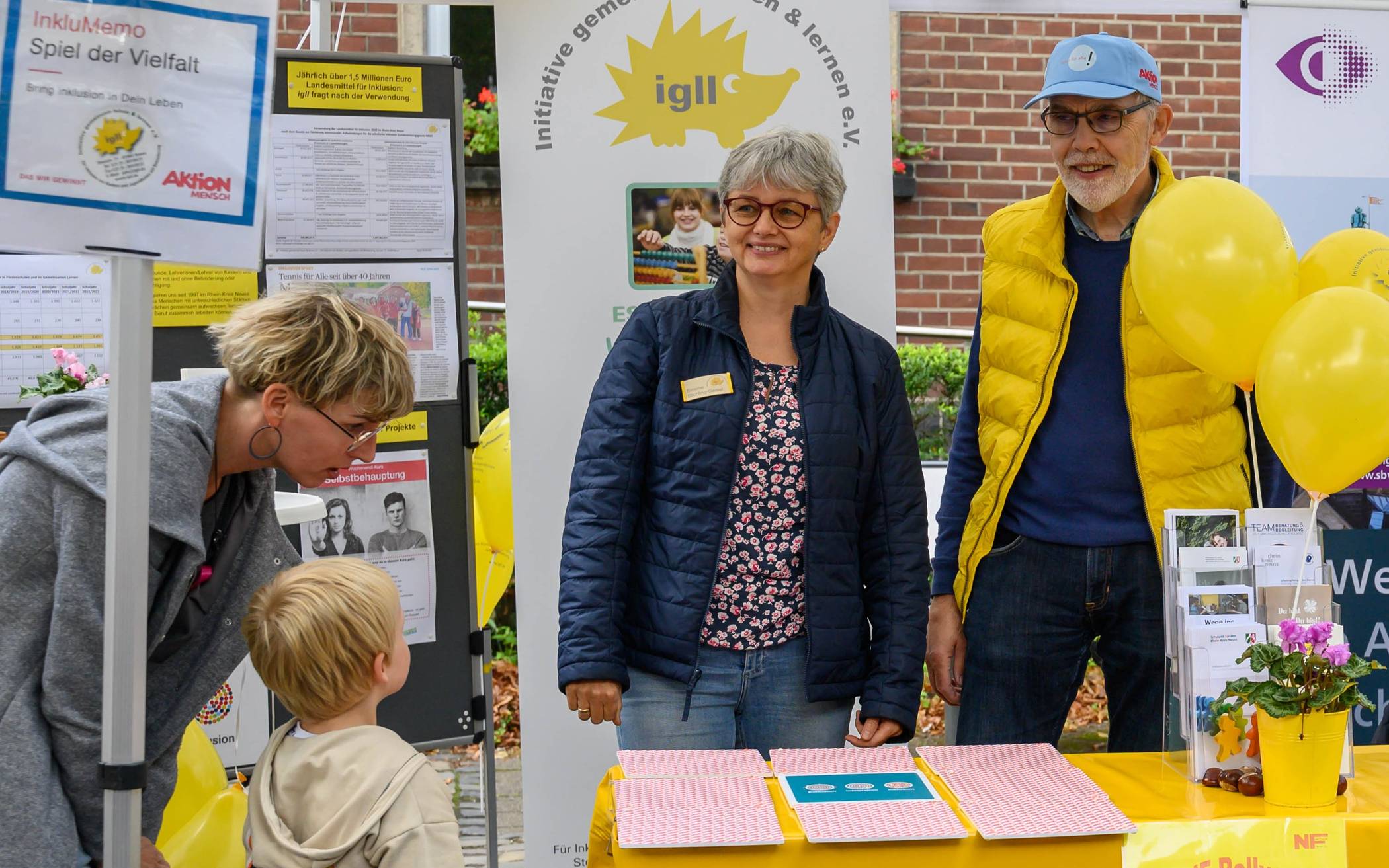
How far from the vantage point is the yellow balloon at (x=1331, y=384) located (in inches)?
74.1

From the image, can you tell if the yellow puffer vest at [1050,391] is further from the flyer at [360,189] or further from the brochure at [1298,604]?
the flyer at [360,189]

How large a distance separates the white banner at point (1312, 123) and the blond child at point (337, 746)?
93.0 inches

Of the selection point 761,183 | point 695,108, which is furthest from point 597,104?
point 761,183

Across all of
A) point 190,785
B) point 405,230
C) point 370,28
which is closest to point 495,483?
point 405,230

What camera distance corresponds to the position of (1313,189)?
3.06 metres

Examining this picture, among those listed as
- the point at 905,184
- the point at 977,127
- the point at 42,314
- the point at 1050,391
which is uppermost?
the point at 977,127

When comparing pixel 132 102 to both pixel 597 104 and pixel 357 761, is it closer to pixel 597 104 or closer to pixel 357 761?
pixel 357 761

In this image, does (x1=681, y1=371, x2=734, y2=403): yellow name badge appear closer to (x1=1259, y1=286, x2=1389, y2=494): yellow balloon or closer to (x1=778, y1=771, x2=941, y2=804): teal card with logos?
(x1=778, y1=771, x2=941, y2=804): teal card with logos

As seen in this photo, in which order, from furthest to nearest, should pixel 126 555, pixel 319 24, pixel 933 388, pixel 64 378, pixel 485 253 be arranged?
1. pixel 485 253
2. pixel 933 388
3. pixel 319 24
4. pixel 64 378
5. pixel 126 555

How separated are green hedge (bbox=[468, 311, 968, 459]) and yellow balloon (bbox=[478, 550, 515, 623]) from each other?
175 centimetres

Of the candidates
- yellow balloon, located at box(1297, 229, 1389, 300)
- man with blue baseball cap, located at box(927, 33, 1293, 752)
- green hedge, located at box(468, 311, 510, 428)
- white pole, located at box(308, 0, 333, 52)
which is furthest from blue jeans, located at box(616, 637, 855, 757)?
green hedge, located at box(468, 311, 510, 428)

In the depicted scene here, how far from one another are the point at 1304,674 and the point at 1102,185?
38.3 inches

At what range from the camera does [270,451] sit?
181 centimetres

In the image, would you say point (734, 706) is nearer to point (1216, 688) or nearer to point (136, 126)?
point (1216, 688)
